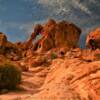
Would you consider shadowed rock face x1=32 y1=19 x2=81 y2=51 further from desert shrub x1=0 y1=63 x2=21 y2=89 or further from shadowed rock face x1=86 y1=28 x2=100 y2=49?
desert shrub x1=0 y1=63 x2=21 y2=89

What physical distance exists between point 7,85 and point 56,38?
62482mm

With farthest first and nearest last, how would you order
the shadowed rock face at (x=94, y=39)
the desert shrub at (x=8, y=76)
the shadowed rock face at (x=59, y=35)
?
1. the shadowed rock face at (x=59, y=35)
2. the shadowed rock face at (x=94, y=39)
3. the desert shrub at (x=8, y=76)

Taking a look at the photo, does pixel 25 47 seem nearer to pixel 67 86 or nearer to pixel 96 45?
pixel 96 45

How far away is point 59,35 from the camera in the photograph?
82250mm

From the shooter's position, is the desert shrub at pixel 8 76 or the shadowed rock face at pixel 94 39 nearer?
the desert shrub at pixel 8 76

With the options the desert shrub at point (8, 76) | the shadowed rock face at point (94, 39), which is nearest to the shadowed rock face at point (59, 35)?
the shadowed rock face at point (94, 39)

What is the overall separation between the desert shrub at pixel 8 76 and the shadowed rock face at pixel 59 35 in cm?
5911

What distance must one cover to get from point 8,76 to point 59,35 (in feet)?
206

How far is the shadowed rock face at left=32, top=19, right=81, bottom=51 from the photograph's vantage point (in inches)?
3191

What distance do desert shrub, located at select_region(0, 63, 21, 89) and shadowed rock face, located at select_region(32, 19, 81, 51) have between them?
59.1 metres

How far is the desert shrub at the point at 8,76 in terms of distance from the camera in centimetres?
1945

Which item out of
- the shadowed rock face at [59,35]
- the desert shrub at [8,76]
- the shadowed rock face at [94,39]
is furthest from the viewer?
the shadowed rock face at [59,35]

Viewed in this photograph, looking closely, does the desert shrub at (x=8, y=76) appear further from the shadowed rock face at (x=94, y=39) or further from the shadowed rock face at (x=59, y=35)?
the shadowed rock face at (x=59, y=35)

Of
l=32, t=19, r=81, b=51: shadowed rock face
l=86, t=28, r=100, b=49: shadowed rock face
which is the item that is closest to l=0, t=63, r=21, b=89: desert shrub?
l=86, t=28, r=100, b=49: shadowed rock face
